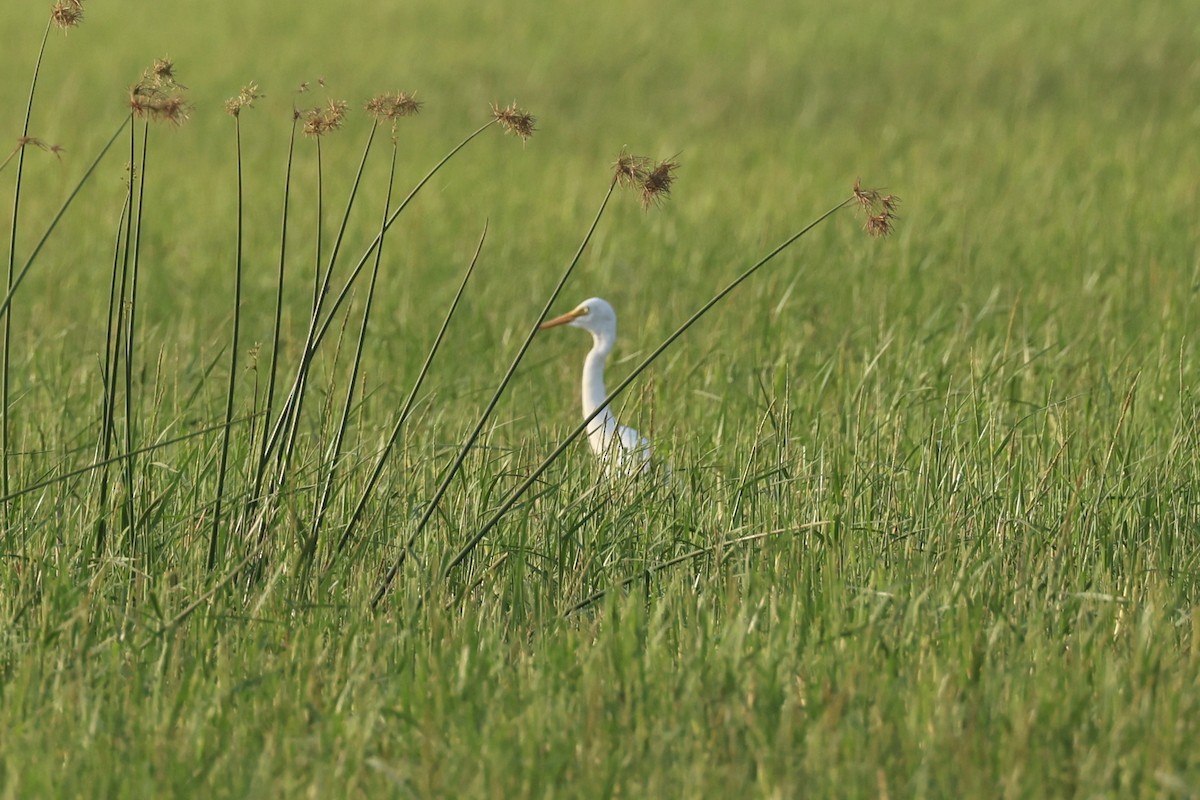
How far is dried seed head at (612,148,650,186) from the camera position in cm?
272

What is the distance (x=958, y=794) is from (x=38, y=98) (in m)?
13.8

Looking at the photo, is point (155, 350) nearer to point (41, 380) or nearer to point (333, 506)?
point (41, 380)

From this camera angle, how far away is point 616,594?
277cm

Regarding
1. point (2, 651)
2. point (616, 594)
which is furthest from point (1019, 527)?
point (2, 651)

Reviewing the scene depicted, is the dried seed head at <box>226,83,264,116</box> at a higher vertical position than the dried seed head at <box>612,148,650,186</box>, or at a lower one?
higher

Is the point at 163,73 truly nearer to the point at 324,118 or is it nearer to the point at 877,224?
the point at 324,118

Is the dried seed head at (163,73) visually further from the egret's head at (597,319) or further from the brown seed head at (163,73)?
the egret's head at (597,319)

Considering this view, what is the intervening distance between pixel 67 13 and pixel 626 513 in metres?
1.42

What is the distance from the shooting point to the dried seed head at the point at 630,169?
8.92 feet

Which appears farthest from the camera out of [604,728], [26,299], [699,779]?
[26,299]

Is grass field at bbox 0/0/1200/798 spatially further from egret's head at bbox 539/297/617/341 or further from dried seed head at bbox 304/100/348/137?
egret's head at bbox 539/297/617/341

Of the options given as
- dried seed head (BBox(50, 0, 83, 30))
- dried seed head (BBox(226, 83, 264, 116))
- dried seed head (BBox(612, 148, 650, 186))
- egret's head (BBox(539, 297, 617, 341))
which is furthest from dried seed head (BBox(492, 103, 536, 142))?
egret's head (BBox(539, 297, 617, 341))

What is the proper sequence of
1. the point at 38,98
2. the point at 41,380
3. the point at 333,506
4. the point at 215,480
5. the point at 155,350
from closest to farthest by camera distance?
the point at 333,506
the point at 215,480
the point at 41,380
the point at 155,350
the point at 38,98

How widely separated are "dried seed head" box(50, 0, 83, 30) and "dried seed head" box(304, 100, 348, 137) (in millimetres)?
433
